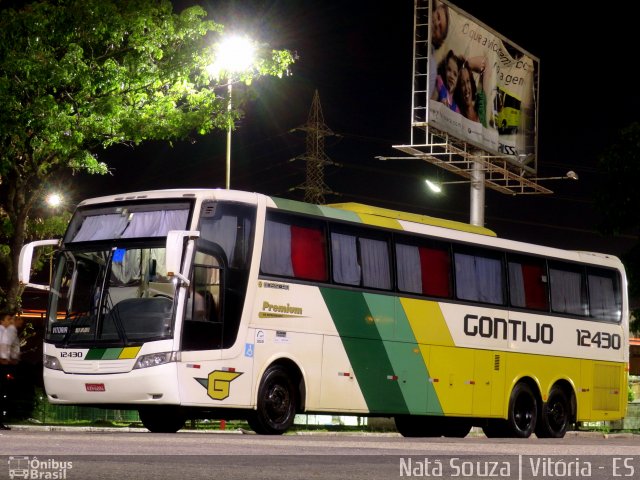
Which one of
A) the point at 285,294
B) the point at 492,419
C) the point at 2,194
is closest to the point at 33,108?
the point at 285,294

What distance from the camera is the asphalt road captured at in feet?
32.2

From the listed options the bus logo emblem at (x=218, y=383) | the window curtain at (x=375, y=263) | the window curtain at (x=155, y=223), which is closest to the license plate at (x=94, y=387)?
the bus logo emblem at (x=218, y=383)

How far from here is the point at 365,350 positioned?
2167 cm

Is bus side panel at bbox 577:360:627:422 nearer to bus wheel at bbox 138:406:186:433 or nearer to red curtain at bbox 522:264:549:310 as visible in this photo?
red curtain at bbox 522:264:549:310

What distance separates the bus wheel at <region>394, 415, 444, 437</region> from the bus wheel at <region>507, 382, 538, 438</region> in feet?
4.50

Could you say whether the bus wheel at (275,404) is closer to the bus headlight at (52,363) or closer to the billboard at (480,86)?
the bus headlight at (52,363)

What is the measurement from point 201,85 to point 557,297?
8.68m

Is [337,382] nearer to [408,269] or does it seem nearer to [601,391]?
[408,269]

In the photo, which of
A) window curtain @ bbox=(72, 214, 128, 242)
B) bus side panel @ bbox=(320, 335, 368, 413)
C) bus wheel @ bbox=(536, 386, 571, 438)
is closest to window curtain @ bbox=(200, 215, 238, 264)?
window curtain @ bbox=(72, 214, 128, 242)

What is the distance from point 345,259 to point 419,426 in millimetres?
5477

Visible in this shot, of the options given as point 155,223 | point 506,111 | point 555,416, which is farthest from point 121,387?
point 506,111

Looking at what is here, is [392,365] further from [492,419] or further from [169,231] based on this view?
[169,231]

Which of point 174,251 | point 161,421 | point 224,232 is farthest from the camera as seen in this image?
point 161,421

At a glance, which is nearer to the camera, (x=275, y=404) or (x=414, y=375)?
(x=275, y=404)
